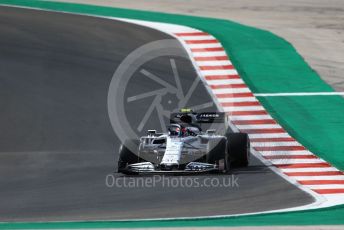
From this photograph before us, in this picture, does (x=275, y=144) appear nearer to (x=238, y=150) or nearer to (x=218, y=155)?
(x=238, y=150)

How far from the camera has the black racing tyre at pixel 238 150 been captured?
21.2 meters

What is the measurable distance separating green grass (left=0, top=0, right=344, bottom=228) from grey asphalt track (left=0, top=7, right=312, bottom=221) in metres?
0.94

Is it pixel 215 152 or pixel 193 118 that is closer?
pixel 215 152

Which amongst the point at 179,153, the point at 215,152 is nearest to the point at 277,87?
the point at 215,152

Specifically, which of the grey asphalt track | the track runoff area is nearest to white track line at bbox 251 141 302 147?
the track runoff area

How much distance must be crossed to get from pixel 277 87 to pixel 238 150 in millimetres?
8965

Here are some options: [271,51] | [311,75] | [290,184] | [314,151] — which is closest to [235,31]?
[271,51]

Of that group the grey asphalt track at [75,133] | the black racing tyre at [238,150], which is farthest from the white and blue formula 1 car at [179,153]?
the grey asphalt track at [75,133]

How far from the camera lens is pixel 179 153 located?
65.6ft

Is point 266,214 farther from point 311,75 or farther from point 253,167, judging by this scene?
point 311,75

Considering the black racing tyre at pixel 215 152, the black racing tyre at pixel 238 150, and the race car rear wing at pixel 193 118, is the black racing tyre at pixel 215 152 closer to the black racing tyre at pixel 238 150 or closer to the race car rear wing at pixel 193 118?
the black racing tyre at pixel 238 150

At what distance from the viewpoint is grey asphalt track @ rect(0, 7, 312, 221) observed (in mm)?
17406

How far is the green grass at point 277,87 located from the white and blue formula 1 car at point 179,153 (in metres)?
2.77

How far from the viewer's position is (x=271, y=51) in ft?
110
